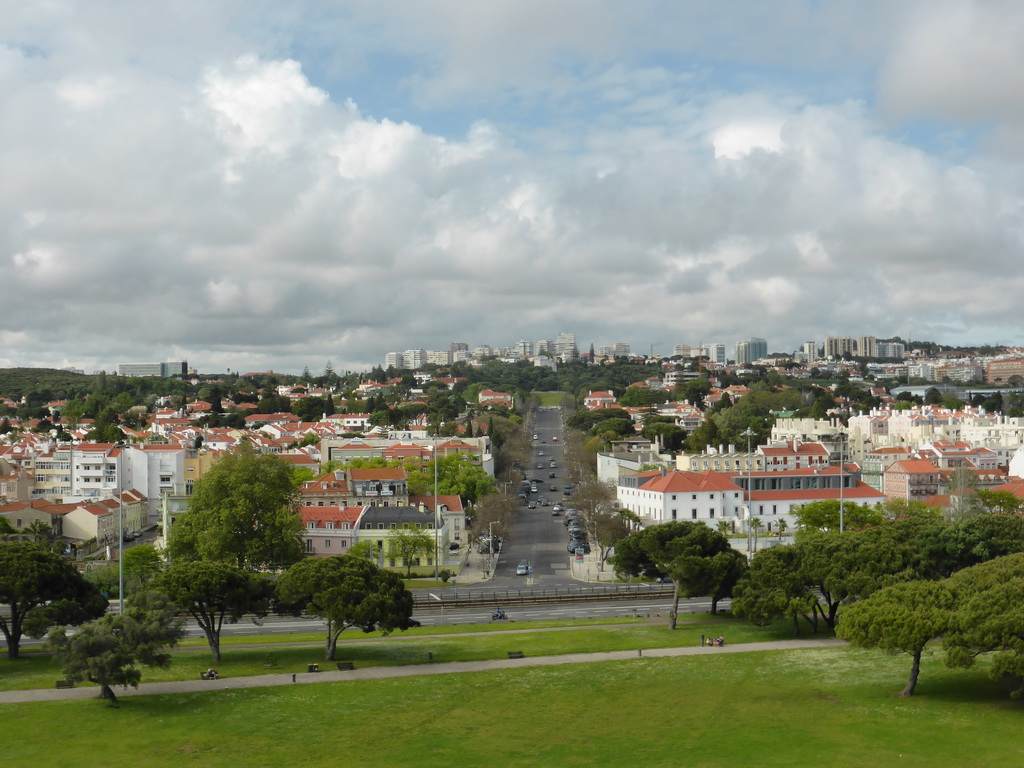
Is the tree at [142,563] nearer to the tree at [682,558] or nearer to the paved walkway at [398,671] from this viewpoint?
the paved walkway at [398,671]

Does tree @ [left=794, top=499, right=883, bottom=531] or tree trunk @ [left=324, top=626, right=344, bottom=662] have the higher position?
tree @ [left=794, top=499, right=883, bottom=531]

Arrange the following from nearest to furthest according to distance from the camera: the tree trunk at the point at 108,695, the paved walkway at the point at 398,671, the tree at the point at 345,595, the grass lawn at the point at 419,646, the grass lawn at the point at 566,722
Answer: the grass lawn at the point at 566,722 → the tree trunk at the point at 108,695 → the paved walkway at the point at 398,671 → the grass lawn at the point at 419,646 → the tree at the point at 345,595

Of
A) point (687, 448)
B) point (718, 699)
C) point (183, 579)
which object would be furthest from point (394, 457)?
point (718, 699)

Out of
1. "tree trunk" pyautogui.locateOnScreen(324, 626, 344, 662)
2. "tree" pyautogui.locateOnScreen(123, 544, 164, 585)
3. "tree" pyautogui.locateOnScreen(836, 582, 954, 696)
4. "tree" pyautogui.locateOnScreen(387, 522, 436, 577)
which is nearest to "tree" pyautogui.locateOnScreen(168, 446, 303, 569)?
"tree" pyautogui.locateOnScreen(123, 544, 164, 585)

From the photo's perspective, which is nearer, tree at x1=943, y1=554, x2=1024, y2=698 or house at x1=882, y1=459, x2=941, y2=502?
tree at x1=943, y1=554, x2=1024, y2=698

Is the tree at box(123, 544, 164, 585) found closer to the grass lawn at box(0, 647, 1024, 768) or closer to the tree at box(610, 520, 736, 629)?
the grass lawn at box(0, 647, 1024, 768)

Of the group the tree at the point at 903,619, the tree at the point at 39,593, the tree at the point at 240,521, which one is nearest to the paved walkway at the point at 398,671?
the tree at the point at 39,593

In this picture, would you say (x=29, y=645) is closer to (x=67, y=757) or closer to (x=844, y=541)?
(x=67, y=757)
